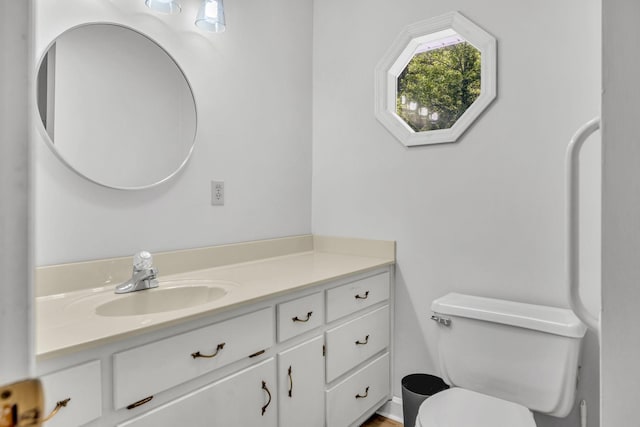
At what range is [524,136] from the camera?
67.4 inches

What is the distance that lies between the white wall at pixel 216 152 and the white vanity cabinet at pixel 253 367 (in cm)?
59

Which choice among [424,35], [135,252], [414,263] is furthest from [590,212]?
[135,252]

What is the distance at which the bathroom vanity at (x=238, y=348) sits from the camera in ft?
3.07

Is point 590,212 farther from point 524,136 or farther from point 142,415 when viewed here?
point 142,415

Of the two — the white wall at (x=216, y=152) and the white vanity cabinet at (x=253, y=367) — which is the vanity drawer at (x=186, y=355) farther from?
the white wall at (x=216, y=152)

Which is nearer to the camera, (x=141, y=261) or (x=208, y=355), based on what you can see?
(x=208, y=355)

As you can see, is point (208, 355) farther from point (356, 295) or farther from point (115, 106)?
point (115, 106)

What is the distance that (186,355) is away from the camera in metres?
1.11

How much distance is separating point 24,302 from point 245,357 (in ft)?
3.68

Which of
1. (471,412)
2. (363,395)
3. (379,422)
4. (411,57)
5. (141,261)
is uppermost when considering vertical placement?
(411,57)

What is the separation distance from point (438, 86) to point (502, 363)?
52.8 inches

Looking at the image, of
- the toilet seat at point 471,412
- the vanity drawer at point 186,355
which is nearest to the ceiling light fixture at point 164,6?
the vanity drawer at point 186,355

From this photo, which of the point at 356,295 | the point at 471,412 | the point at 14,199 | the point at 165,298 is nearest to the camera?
the point at 14,199

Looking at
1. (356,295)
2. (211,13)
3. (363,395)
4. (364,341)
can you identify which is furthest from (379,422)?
(211,13)
